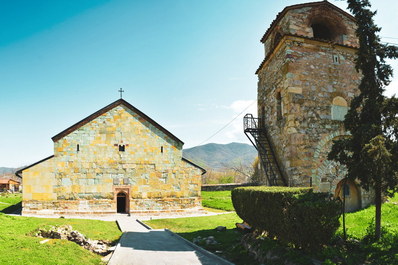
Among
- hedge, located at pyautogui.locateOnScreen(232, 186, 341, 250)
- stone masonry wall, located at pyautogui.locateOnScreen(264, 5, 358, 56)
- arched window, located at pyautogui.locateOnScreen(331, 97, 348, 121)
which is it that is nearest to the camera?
hedge, located at pyautogui.locateOnScreen(232, 186, 341, 250)

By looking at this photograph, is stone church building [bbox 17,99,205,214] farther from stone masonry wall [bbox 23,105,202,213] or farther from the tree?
the tree

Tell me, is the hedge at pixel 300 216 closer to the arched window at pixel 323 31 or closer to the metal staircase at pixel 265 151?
the metal staircase at pixel 265 151

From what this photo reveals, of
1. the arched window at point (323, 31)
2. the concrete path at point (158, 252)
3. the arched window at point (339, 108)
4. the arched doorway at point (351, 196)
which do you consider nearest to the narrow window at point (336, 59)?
the arched window at point (323, 31)

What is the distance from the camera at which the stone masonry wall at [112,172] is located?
1975 centimetres

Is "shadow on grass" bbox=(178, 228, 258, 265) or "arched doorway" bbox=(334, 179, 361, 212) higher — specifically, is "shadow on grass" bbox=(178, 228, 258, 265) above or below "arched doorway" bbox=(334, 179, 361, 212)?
below

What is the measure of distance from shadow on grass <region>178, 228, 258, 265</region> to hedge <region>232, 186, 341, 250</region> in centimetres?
114

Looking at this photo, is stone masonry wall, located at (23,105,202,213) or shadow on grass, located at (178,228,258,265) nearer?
shadow on grass, located at (178,228,258,265)

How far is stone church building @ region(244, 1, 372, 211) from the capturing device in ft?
42.8

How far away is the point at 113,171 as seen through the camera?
20844 mm

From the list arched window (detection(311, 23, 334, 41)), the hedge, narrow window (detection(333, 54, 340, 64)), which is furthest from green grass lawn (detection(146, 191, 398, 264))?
arched window (detection(311, 23, 334, 41))

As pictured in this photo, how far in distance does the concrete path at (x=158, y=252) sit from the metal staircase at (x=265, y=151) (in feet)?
18.9

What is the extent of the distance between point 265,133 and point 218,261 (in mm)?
9246

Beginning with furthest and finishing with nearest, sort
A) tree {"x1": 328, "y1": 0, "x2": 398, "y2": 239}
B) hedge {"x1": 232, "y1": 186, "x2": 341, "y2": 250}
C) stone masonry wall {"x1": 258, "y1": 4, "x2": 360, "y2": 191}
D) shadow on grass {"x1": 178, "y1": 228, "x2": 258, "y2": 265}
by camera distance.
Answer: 1. stone masonry wall {"x1": 258, "y1": 4, "x2": 360, "y2": 191}
2. shadow on grass {"x1": 178, "y1": 228, "x2": 258, "y2": 265}
3. tree {"x1": 328, "y1": 0, "x2": 398, "y2": 239}
4. hedge {"x1": 232, "y1": 186, "x2": 341, "y2": 250}

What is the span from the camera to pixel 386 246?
7355mm
